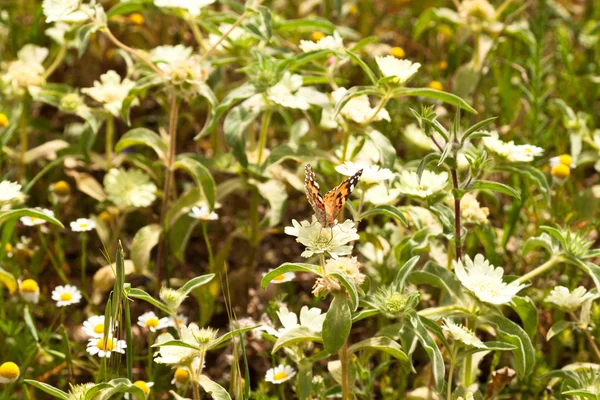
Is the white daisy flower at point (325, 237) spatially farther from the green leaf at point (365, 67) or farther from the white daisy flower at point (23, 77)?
the white daisy flower at point (23, 77)

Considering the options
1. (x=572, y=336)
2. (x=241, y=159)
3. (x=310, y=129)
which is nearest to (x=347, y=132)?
(x=241, y=159)

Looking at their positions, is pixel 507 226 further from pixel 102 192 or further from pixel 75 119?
pixel 75 119

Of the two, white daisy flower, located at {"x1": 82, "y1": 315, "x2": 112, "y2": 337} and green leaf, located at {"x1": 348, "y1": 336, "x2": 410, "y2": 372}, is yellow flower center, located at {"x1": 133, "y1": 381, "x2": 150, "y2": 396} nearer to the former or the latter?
white daisy flower, located at {"x1": 82, "y1": 315, "x2": 112, "y2": 337}

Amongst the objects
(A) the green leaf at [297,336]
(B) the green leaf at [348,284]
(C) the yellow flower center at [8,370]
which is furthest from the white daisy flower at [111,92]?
(B) the green leaf at [348,284]

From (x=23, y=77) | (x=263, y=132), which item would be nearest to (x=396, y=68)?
(x=263, y=132)

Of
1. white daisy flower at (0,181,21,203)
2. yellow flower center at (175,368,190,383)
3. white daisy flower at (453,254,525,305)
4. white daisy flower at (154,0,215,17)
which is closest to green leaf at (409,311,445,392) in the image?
white daisy flower at (453,254,525,305)

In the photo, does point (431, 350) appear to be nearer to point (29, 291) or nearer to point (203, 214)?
point (203, 214)
